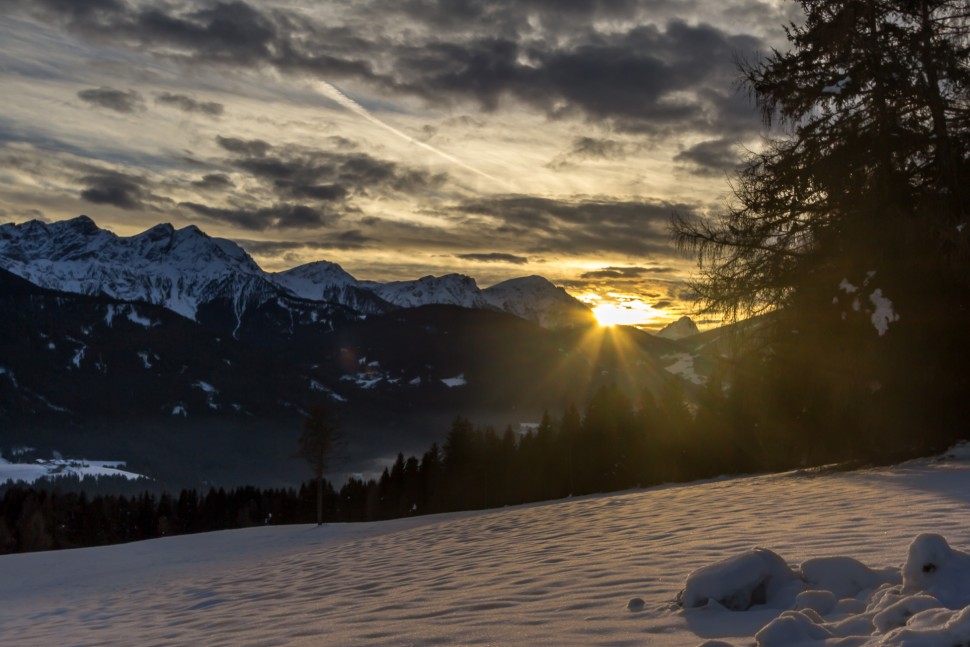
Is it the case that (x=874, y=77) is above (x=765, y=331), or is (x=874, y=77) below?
above

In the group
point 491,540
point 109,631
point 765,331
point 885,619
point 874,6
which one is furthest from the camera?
point 765,331

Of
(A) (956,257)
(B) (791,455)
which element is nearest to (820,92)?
(A) (956,257)

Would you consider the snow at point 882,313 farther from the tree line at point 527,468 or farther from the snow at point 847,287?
the tree line at point 527,468

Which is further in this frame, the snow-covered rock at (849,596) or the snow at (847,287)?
the snow at (847,287)

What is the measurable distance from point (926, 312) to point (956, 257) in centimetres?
129

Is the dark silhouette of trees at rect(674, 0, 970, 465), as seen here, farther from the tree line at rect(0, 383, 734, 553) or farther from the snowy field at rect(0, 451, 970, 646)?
the tree line at rect(0, 383, 734, 553)

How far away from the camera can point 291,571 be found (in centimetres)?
1579

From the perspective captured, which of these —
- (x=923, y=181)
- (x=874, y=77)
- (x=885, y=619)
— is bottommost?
(x=885, y=619)

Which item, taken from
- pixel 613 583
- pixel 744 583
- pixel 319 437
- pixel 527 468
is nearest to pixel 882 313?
pixel 613 583

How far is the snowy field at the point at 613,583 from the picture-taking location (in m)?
5.44

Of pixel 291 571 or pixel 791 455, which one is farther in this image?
pixel 791 455

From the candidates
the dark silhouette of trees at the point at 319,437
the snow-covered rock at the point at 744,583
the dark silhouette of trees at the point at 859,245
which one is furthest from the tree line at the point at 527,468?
the snow-covered rock at the point at 744,583

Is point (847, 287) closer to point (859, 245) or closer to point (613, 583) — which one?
point (859, 245)

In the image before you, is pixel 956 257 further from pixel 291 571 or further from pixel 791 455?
pixel 291 571
